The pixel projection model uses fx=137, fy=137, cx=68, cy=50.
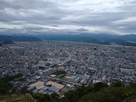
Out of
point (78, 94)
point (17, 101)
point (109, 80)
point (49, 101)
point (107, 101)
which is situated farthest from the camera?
point (109, 80)

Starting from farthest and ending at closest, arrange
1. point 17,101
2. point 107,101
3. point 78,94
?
1. point 78,94
2. point 17,101
3. point 107,101

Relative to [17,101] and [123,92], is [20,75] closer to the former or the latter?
[17,101]

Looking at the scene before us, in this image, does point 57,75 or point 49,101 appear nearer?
point 49,101

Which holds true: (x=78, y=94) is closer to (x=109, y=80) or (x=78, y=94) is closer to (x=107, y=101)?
(x=107, y=101)

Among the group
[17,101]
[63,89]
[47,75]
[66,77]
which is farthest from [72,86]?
[17,101]

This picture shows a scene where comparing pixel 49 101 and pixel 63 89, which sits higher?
pixel 49 101

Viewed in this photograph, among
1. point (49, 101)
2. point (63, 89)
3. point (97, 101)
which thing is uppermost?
point (97, 101)

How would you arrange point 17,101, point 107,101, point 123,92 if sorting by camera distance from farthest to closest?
point 17,101, point 123,92, point 107,101

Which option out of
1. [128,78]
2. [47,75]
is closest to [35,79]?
[47,75]

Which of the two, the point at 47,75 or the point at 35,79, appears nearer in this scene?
the point at 35,79
